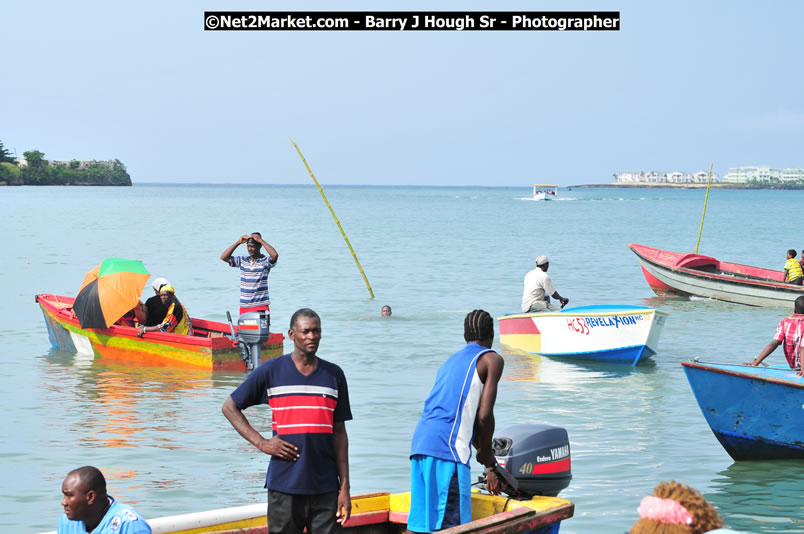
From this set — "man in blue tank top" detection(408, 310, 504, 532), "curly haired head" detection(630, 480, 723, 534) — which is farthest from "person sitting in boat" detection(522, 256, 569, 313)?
"curly haired head" detection(630, 480, 723, 534)

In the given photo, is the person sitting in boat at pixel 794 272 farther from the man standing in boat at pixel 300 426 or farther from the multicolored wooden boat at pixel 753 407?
the man standing in boat at pixel 300 426

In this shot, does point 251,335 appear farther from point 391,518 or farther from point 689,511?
point 689,511

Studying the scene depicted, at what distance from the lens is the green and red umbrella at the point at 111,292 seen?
54.1ft

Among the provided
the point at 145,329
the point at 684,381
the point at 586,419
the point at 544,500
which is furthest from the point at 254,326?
the point at 544,500

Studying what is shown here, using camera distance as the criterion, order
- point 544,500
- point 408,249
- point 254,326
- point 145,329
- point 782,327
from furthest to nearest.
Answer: point 408,249 → point 145,329 → point 254,326 → point 782,327 → point 544,500

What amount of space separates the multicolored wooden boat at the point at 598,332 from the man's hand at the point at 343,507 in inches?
455

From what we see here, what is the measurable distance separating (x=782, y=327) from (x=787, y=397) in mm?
1006

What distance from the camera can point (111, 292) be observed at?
16.6 metres

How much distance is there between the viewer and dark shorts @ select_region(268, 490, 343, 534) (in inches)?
225

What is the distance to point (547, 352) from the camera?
17.9m

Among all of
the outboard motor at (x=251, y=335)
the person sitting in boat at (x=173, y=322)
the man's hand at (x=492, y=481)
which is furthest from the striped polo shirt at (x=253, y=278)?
the man's hand at (x=492, y=481)

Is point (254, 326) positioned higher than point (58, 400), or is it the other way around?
point (254, 326)

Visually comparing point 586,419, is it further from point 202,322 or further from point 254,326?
point 202,322

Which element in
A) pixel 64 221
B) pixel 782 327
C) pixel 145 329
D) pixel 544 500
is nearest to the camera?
pixel 544 500
